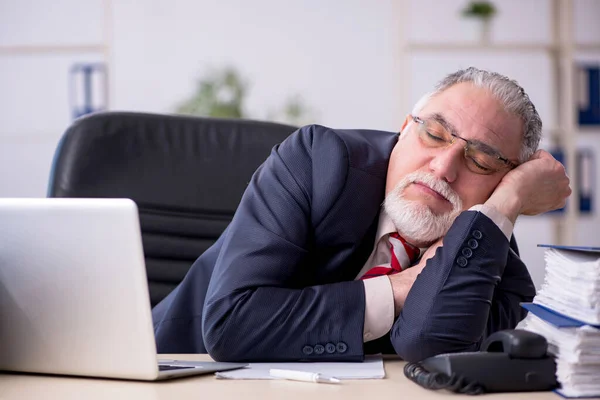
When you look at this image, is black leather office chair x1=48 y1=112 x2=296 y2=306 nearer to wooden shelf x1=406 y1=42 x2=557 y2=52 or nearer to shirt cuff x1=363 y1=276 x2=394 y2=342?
shirt cuff x1=363 y1=276 x2=394 y2=342

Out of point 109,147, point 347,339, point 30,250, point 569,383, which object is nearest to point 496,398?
point 569,383

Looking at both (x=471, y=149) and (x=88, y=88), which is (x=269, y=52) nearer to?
(x=88, y=88)

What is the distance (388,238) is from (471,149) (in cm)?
25

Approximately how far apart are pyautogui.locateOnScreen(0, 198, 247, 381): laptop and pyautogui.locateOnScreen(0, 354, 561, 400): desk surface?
0.02 meters

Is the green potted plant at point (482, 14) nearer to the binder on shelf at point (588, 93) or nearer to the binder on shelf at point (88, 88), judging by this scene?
the binder on shelf at point (588, 93)

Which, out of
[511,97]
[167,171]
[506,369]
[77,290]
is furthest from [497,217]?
[167,171]

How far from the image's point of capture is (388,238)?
1.60 m

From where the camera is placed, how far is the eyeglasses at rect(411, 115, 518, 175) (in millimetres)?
1538

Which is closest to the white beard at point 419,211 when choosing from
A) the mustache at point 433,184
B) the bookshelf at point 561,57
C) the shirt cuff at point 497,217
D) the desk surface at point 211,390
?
the mustache at point 433,184

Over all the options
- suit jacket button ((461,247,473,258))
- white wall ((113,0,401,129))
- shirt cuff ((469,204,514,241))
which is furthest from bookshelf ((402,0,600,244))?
suit jacket button ((461,247,473,258))

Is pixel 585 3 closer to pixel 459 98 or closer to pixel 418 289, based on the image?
pixel 459 98

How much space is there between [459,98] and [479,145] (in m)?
0.11

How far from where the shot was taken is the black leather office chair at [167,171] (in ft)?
6.29

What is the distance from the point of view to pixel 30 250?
106cm
